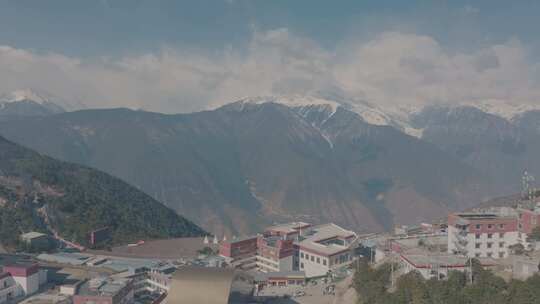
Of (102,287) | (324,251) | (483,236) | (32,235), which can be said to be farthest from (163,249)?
(483,236)

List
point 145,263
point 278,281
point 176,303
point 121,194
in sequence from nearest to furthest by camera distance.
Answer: point 176,303, point 278,281, point 145,263, point 121,194

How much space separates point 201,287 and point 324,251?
99.0 feet

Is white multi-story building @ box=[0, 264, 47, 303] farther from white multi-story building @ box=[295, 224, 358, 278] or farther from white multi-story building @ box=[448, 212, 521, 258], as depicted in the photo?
white multi-story building @ box=[448, 212, 521, 258]

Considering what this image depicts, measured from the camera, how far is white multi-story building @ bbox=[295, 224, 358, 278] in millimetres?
74312

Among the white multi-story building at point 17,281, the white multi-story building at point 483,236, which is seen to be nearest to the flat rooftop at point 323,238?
the white multi-story building at point 483,236

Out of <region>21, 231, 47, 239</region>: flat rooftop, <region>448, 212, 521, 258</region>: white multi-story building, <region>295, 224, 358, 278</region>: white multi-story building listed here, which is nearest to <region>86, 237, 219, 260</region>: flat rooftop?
<region>21, 231, 47, 239</region>: flat rooftop

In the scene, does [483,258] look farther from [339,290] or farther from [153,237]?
[153,237]

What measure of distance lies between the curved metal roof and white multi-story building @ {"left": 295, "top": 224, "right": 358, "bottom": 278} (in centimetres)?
2693

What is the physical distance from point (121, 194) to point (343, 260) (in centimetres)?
7166

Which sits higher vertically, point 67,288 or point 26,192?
point 26,192

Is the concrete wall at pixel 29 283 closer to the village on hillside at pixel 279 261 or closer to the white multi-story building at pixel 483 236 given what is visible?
the village on hillside at pixel 279 261

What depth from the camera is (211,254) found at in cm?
8512

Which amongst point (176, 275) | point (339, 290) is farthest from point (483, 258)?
point (176, 275)

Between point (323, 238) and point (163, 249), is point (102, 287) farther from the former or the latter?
point (323, 238)
